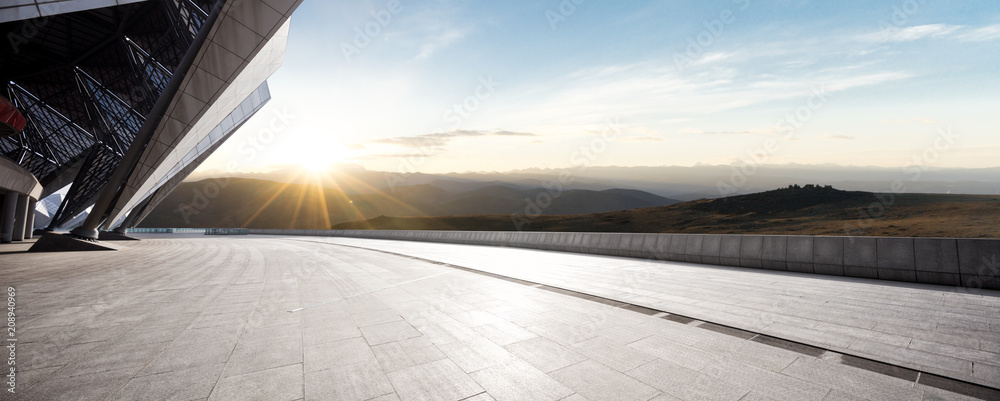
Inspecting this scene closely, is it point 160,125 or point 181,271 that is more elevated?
point 160,125

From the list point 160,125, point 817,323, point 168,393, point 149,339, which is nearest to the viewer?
point 168,393

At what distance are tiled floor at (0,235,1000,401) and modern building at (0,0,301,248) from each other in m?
10.5

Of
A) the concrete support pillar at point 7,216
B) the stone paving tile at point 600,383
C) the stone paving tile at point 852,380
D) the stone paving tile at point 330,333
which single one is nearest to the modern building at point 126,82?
the concrete support pillar at point 7,216

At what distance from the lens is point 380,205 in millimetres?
195625

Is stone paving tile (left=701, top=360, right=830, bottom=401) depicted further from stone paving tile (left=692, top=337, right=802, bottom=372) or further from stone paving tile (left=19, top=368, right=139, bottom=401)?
stone paving tile (left=19, top=368, right=139, bottom=401)

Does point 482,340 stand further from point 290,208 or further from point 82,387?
point 290,208

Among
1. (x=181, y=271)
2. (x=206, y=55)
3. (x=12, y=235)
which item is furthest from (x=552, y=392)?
(x=12, y=235)

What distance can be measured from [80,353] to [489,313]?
16.3 feet

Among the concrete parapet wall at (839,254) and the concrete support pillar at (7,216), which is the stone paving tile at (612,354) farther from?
the concrete support pillar at (7,216)

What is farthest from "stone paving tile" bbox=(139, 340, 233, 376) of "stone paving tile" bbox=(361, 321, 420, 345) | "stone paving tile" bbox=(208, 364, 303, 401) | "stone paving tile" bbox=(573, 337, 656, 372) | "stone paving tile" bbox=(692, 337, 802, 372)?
"stone paving tile" bbox=(692, 337, 802, 372)

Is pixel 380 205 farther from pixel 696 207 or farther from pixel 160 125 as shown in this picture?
pixel 160 125

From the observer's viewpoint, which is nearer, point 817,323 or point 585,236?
point 817,323

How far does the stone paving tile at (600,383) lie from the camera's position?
3383 millimetres

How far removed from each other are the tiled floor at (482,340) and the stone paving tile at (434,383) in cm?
2
